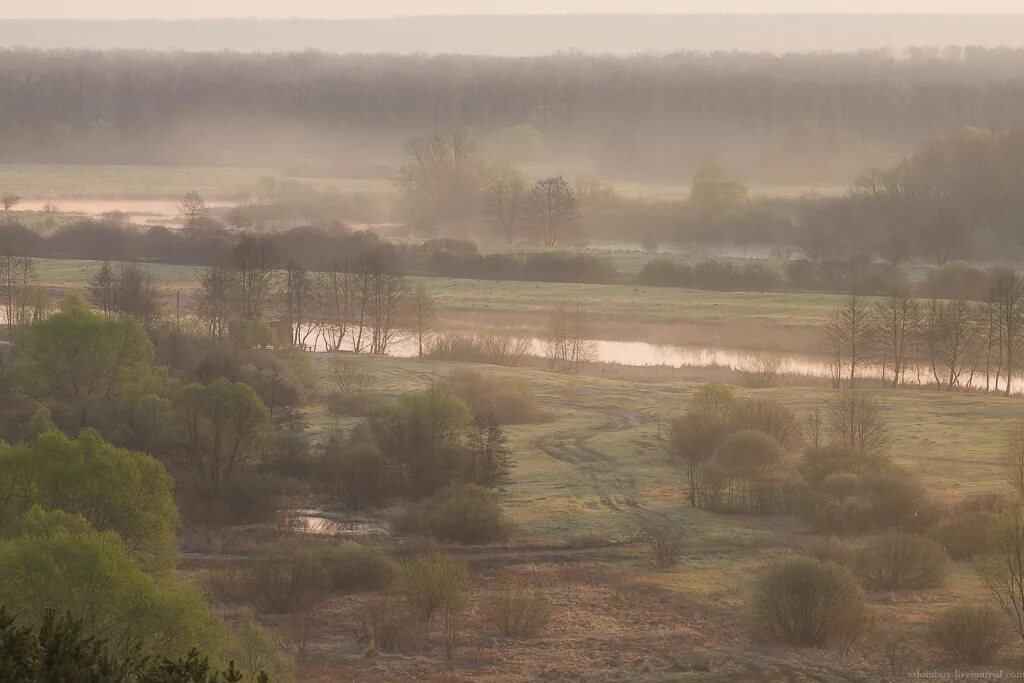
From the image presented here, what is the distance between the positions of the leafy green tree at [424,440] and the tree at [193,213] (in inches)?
2506

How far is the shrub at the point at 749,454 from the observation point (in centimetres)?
4797

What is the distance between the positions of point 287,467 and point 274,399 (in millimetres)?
8050

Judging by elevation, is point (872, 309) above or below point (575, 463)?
above

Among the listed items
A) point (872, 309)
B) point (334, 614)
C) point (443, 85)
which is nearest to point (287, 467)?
point (334, 614)

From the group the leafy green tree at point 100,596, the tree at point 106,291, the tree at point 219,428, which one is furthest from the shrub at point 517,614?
the tree at point 106,291

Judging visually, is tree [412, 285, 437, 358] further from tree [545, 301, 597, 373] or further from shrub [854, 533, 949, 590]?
shrub [854, 533, 949, 590]

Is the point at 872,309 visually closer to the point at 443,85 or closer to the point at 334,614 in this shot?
the point at 334,614

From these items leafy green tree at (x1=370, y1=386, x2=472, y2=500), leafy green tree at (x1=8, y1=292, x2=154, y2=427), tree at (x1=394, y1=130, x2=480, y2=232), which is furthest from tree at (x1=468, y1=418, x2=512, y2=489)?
tree at (x1=394, y1=130, x2=480, y2=232)

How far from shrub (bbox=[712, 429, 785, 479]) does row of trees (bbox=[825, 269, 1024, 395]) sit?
55.9 feet

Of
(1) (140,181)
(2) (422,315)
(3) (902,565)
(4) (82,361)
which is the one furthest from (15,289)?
(1) (140,181)

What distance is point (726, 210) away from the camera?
11912cm

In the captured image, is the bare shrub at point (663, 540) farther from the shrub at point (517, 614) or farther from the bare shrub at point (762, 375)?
the bare shrub at point (762, 375)

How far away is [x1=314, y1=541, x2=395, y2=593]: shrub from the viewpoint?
3678 centimetres

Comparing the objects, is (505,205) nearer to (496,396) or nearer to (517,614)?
(496,396)
